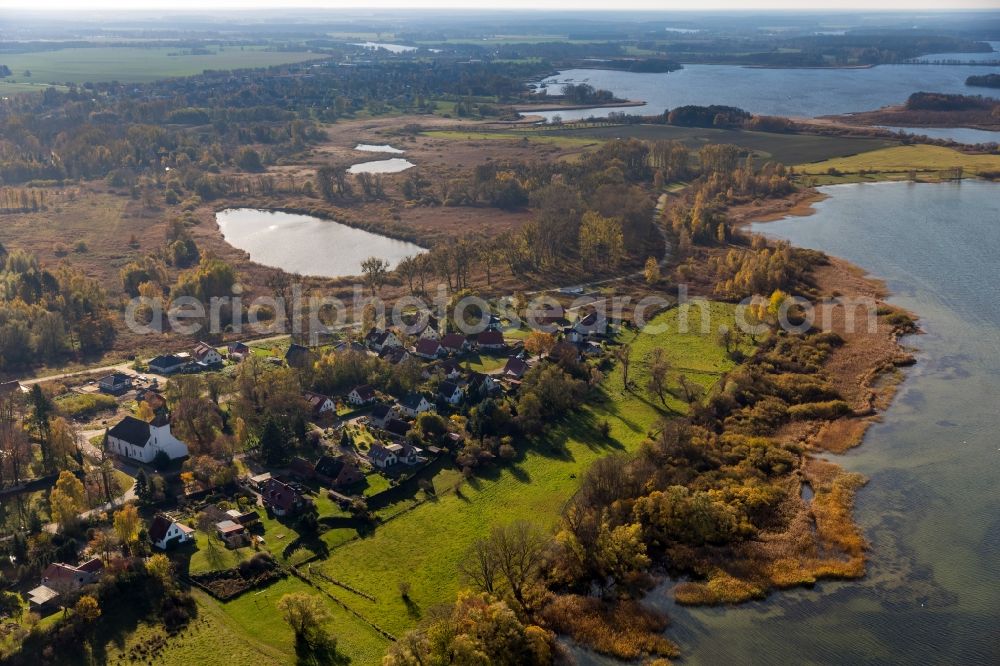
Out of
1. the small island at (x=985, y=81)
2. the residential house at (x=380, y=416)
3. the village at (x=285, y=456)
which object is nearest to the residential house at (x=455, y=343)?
the village at (x=285, y=456)

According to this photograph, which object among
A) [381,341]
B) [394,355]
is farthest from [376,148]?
[394,355]

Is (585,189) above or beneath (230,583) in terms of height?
above

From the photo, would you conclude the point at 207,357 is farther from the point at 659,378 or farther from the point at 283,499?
the point at 659,378

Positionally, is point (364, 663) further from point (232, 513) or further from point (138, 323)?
point (138, 323)

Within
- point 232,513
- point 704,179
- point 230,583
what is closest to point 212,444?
point 232,513

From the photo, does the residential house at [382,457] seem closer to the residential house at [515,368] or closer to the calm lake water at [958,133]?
the residential house at [515,368]

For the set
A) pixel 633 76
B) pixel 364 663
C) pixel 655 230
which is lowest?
pixel 364 663
